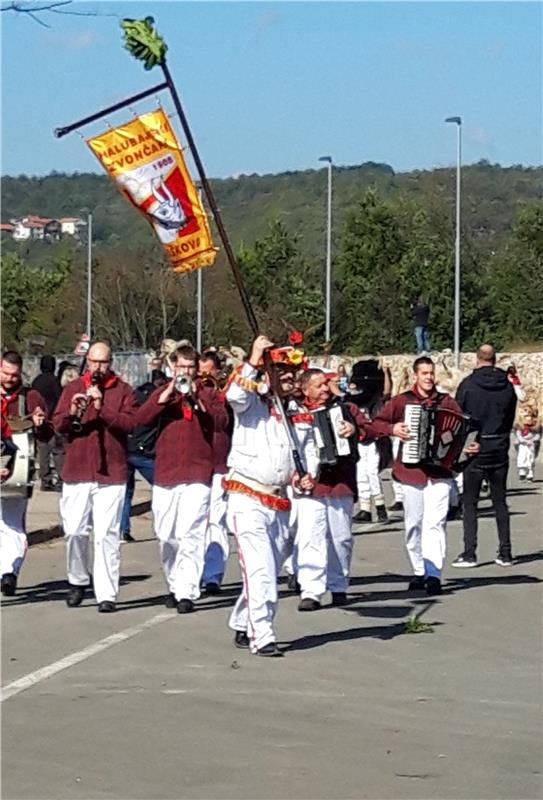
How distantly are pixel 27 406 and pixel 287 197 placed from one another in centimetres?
13434

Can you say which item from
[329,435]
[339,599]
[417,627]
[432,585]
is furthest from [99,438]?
[432,585]

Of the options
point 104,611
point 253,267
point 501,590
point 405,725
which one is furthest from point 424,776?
point 253,267

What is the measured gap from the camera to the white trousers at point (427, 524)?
1377cm

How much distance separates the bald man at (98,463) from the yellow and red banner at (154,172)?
1.71m

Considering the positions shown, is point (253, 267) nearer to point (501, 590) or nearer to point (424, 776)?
point (501, 590)

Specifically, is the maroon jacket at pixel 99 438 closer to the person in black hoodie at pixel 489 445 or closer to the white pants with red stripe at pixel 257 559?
the white pants with red stripe at pixel 257 559

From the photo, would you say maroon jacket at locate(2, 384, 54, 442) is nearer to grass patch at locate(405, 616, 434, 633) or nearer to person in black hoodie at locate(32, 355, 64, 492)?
grass patch at locate(405, 616, 434, 633)

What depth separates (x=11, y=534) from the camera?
13164mm

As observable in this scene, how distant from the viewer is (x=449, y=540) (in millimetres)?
17984

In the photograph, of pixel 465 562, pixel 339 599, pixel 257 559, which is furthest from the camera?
pixel 465 562

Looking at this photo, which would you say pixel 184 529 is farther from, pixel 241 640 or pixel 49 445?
pixel 49 445

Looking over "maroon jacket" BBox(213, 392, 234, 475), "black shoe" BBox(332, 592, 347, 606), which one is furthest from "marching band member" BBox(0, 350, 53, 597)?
"black shoe" BBox(332, 592, 347, 606)

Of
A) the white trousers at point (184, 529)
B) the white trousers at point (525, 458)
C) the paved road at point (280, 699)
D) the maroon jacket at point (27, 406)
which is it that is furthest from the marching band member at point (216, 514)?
the white trousers at point (525, 458)

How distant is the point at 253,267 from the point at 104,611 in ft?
192
